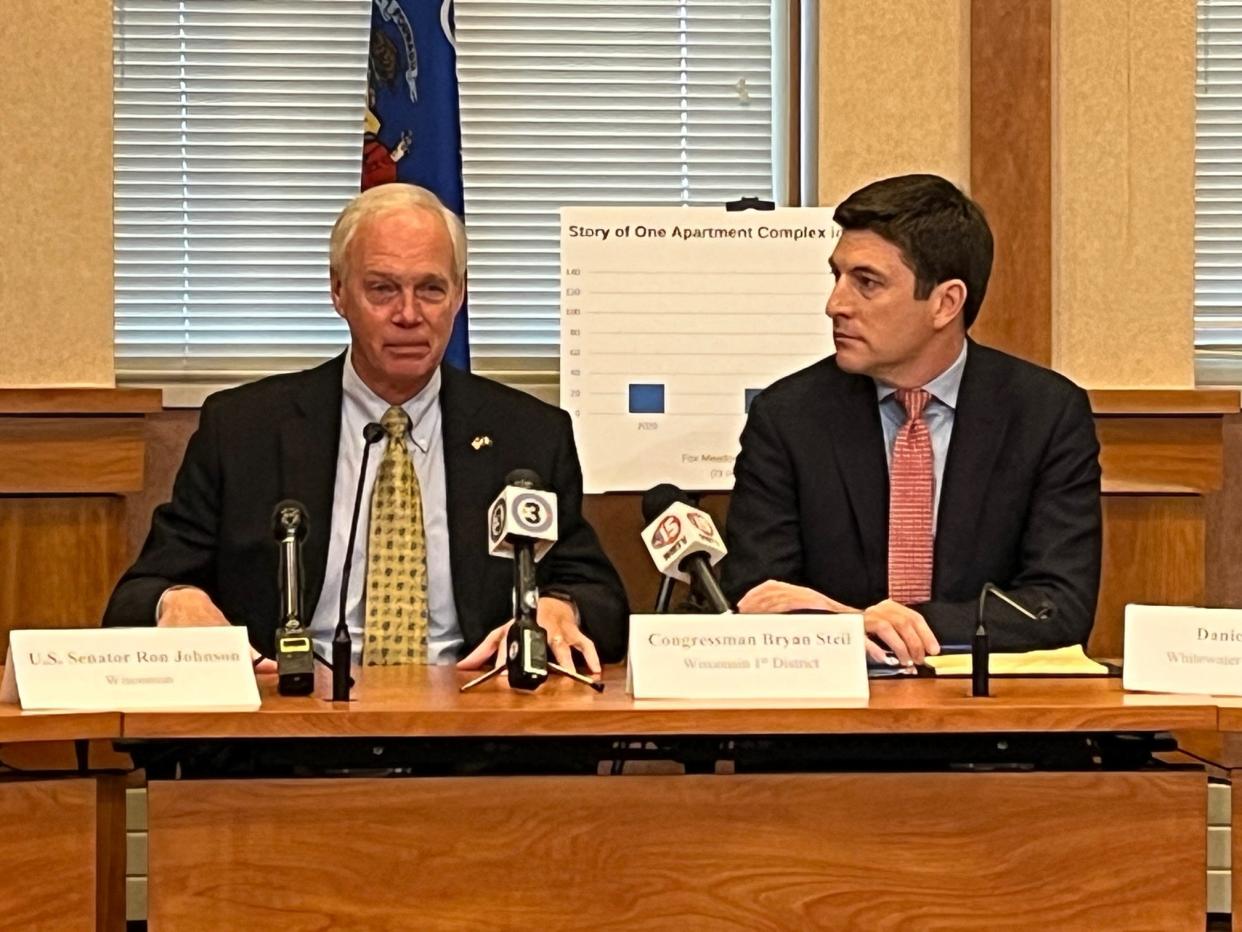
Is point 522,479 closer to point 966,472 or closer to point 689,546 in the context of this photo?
point 689,546

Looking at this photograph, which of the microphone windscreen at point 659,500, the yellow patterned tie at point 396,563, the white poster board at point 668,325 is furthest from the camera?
the white poster board at point 668,325

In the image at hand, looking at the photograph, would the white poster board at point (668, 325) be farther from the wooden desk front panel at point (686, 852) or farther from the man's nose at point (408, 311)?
the wooden desk front panel at point (686, 852)

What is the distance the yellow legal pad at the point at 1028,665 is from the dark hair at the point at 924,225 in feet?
2.77

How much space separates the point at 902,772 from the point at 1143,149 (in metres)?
2.51

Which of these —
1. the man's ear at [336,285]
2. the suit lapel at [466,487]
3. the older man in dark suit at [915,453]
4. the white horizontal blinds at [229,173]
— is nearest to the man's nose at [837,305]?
the older man in dark suit at [915,453]

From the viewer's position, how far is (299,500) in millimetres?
3221

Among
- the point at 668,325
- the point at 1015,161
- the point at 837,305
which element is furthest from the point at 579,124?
the point at 837,305

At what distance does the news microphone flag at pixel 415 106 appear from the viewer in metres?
4.07

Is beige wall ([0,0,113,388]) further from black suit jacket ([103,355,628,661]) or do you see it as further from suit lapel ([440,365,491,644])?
suit lapel ([440,365,491,644])

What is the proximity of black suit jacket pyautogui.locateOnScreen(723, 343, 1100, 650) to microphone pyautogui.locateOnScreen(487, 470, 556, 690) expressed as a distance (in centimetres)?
84

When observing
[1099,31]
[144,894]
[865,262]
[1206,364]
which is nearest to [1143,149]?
[1099,31]

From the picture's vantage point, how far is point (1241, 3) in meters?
4.64

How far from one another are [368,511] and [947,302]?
1107mm

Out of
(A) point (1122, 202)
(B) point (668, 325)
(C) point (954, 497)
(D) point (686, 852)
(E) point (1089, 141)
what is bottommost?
(D) point (686, 852)
